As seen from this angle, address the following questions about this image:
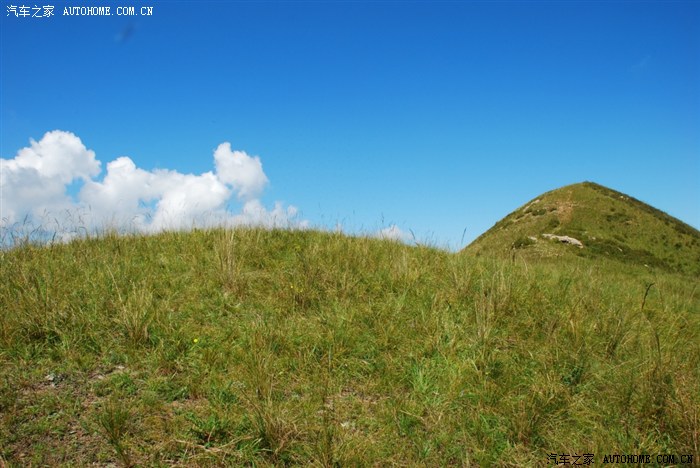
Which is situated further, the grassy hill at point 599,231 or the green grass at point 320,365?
the grassy hill at point 599,231

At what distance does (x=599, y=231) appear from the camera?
21672mm

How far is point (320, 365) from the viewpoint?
4715 millimetres

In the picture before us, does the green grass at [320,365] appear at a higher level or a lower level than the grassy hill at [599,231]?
lower

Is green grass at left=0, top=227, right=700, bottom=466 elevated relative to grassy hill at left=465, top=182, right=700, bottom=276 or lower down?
lower down

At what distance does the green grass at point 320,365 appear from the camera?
3.61 m

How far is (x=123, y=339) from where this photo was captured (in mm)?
5102

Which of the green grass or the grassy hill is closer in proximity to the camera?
the green grass

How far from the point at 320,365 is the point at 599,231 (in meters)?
21.3

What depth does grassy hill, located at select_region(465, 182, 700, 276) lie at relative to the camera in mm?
20000

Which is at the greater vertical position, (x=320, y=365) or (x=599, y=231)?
(x=599, y=231)

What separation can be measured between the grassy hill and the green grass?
41.3 ft

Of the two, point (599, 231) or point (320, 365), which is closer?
→ point (320, 365)

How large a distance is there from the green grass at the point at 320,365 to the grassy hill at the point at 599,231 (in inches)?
496

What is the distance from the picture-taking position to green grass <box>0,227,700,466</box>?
3.61 m
